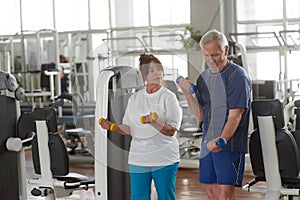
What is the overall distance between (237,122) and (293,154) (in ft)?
1.31

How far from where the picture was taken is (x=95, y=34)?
34.6 feet

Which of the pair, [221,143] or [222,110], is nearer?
[221,143]

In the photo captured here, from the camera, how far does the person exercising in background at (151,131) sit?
288cm

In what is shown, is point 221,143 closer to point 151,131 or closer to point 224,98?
point 224,98

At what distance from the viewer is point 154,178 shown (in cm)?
308

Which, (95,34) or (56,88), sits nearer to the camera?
(56,88)

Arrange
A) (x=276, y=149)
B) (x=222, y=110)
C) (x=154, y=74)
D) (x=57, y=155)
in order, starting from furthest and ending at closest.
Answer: (x=57, y=155)
(x=276, y=149)
(x=222, y=110)
(x=154, y=74)

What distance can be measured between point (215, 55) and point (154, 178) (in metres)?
0.76

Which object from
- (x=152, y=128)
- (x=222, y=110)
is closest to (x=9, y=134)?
(x=152, y=128)

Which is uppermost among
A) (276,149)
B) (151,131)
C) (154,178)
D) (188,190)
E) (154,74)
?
(154,74)

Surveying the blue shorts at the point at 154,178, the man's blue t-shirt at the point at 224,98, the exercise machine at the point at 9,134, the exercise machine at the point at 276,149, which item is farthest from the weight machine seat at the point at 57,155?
the exercise machine at the point at 276,149

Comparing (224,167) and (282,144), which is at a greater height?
(282,144)

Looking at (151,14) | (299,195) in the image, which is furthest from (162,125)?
(151,14)

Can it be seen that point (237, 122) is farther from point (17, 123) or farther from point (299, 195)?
point (17, 123)
